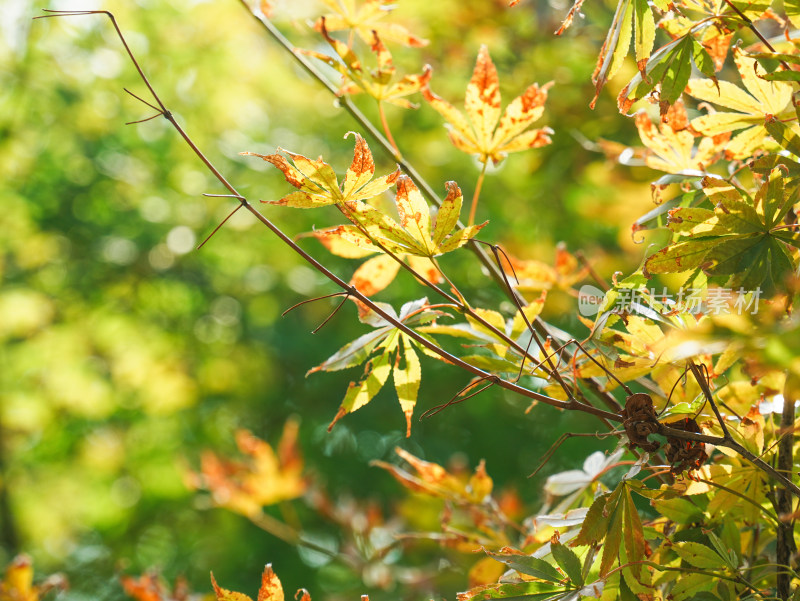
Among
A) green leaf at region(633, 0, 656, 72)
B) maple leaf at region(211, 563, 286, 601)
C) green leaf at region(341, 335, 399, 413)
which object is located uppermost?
green leaf at region(633, 0, 656, 72)

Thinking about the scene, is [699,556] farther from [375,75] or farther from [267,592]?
[375,75]

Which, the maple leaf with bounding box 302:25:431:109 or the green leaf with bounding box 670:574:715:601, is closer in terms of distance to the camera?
the green leaf with bounding box 670:574:715:601

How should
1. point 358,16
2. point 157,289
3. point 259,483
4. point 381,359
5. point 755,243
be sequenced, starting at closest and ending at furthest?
point 755,243
point 381,359
point 358,16
point 259,483
point 157,289

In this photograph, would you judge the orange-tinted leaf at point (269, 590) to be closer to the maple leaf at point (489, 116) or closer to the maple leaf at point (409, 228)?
the maple leaf at point (409, 228)

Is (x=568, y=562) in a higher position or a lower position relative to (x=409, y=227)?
lower

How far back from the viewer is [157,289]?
2.98 metres

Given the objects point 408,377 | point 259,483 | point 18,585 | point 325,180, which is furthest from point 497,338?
point 259,483

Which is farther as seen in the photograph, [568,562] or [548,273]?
[548,273]

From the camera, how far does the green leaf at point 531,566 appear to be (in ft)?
1.30

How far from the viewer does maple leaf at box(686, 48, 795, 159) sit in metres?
0.47

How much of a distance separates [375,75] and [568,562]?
41 centimetres

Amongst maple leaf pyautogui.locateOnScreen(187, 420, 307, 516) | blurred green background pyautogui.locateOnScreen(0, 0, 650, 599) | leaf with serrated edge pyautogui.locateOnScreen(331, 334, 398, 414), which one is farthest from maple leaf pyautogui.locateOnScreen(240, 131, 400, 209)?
blurred green background pyautogui.locateOnScreen(0, 0, 650, 599)

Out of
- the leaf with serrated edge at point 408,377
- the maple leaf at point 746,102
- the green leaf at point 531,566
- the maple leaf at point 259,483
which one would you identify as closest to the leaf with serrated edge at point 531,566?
the green leaf at point 531,566

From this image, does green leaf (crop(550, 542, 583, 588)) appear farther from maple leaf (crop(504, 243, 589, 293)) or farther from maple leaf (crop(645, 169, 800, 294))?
maple leaf (crop(504, 243, 589, 293))
